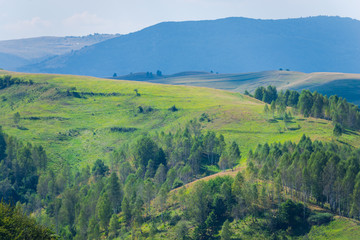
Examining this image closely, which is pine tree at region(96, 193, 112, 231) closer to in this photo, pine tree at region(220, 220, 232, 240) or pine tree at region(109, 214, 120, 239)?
pine tree at region(109, 214, 120, 239)

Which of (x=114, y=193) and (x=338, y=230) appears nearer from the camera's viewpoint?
(x=338, y=230)

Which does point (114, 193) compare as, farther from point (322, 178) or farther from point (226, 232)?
point (322, 178)

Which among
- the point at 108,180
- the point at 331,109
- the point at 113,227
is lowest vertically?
the point at 113,227

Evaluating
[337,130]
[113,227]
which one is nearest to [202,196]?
[113,227]

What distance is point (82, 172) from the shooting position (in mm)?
141750

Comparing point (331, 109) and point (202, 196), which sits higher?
point (331, 109)

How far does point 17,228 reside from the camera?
47.4 meters

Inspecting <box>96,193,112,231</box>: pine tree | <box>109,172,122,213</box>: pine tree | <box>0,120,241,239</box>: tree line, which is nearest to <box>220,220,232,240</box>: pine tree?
<box>0,120,241,239</box>: tree line

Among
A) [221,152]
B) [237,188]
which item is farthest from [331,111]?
[237,188]

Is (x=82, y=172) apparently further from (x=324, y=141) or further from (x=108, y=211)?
(x=324, y=141)

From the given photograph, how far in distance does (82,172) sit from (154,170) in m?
26.8

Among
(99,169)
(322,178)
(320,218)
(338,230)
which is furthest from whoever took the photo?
(99,169)

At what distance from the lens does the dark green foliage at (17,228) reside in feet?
151

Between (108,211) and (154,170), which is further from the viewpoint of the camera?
(154,170)
